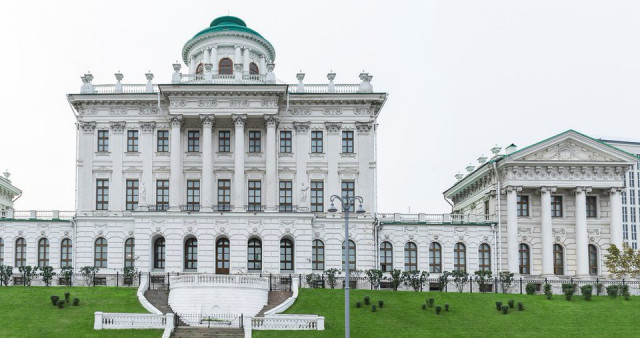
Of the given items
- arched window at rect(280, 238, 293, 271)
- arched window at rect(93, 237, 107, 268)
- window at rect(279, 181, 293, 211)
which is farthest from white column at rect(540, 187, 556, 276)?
arched window at rect(93, 237, 107, 268)

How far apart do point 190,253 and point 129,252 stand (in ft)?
16.1

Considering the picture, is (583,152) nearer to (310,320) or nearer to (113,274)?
(310,320)

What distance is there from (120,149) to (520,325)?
34.8 m

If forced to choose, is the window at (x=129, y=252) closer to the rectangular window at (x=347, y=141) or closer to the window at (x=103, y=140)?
the window at (x=103, y=140)

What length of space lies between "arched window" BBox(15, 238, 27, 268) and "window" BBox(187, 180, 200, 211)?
13.3 meters

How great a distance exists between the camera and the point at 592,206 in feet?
217

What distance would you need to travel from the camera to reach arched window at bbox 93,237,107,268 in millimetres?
61562

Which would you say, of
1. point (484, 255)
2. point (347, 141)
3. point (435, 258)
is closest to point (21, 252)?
point (347, 141)

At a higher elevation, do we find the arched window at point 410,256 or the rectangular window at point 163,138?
the rectangular window at point 163,138

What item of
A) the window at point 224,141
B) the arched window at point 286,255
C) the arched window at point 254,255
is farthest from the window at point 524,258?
the window at point 224,141

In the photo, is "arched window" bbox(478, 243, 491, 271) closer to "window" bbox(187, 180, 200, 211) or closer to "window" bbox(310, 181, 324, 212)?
"window" bbox(310, 181, 324, 212)

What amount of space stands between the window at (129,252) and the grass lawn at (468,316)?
16235 millimetres

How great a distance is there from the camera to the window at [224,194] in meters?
Answer: 63.2

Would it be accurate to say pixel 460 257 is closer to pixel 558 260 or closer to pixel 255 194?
pixel 558 260
